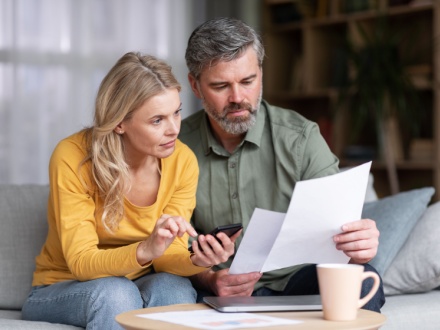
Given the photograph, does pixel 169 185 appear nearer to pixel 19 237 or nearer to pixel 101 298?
pixel 101 298

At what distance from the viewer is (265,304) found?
156 cm

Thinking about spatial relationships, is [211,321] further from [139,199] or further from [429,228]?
[429,228]

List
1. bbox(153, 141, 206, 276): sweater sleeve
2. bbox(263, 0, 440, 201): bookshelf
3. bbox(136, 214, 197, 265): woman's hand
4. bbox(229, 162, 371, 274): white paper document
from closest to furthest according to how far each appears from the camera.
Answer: bbox(229, 162, 371, 274): white paper document, bbox(136, 214, 197, 265): woman's hand, bbox(153, 141, 206, 276): sweater sleeve, bbox(263, 0, 440, 201): bookshelf

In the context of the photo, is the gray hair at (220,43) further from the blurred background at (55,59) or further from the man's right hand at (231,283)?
the blurred background at (55,59)

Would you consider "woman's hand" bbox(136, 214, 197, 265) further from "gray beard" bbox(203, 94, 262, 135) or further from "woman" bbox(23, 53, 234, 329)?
"gray beard" bbox(203, 94, 262, 135)

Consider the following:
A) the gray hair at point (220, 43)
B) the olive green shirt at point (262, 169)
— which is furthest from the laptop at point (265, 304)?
the gray hair at point (220, 43)

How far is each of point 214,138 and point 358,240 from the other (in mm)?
706

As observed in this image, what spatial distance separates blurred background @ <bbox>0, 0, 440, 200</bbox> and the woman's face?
2395mm

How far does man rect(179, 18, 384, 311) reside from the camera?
210 centimetres

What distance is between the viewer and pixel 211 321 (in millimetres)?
1428

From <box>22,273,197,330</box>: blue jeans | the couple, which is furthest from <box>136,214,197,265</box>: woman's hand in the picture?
<box>22,273,197,330</box>: blue jeans

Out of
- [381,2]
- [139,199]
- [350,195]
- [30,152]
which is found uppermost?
[381,2]

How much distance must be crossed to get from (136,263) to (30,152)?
2688mm

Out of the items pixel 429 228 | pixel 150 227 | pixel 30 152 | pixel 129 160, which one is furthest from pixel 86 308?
pixel 30 152
